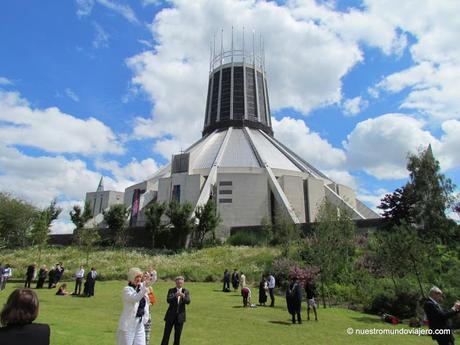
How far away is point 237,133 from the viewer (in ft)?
203

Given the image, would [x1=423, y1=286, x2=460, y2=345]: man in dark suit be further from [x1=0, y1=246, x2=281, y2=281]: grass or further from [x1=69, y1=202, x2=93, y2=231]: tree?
[x1=69, y1=202, x2=93, y2=231]: tree

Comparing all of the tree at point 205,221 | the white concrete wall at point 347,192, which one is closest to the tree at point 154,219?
the tree at point 205,221

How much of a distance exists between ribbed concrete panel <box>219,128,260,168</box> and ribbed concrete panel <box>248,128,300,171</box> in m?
1.61

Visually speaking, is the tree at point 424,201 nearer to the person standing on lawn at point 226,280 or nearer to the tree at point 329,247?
the tree at point 329,247

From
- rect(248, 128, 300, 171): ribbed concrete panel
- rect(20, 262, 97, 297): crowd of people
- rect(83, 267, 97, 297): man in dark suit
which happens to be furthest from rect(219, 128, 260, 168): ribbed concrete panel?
rect(83, 267, 97, 297): man in dark suit

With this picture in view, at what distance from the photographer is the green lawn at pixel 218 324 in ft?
28.4

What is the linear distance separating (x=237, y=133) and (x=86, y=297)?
47781mm

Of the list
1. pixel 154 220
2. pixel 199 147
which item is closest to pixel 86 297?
pixel 154 220

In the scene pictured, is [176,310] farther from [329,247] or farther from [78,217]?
[78,217]

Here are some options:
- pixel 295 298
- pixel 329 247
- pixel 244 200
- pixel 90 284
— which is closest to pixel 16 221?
pixel 244 200

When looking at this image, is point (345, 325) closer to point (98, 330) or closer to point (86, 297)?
point (98, 330)

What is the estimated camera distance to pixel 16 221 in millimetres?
40844

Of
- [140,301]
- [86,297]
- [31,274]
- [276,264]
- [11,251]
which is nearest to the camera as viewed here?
[140,301]

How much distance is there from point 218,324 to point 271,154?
46396 mm
